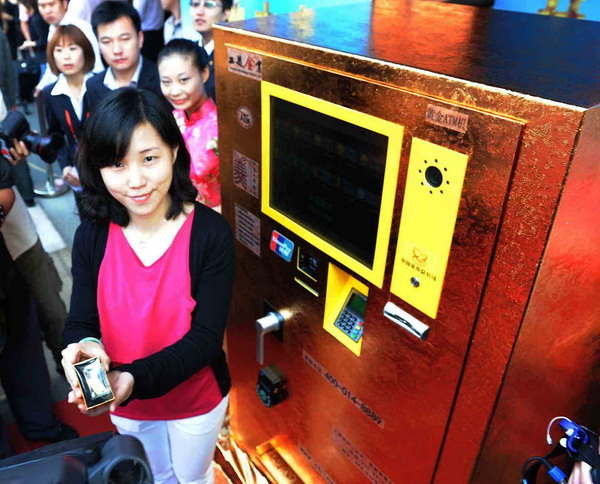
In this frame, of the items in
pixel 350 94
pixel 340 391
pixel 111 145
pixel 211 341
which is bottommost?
pixel 340 391

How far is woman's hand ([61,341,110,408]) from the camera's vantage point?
1.20 metres

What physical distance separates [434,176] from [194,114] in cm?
174

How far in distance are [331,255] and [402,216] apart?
0.29m

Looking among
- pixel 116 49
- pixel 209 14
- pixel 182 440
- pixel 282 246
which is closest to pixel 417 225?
pixel 282 246

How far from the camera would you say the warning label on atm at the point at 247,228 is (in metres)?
1.65

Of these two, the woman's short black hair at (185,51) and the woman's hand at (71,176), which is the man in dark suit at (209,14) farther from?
the woman's hand at (71,176)

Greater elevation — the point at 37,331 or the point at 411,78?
the point at 411,78

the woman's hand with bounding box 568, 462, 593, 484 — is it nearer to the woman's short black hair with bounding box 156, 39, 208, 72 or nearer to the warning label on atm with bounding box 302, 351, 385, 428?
the warning label on atm with bounding box 302, 351, 385, 428

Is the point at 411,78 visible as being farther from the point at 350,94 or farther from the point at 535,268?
the point at 535,268

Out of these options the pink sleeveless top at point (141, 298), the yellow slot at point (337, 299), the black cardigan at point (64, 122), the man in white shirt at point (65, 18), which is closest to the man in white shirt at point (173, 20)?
the man in white shirt at point (65, 18)

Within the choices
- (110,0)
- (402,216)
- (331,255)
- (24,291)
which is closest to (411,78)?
(402,216)

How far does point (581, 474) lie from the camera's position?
1.10m

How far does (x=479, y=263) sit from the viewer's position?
1.01 meters

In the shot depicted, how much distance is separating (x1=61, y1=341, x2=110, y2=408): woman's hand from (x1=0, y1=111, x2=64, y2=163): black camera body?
4.21 ft
